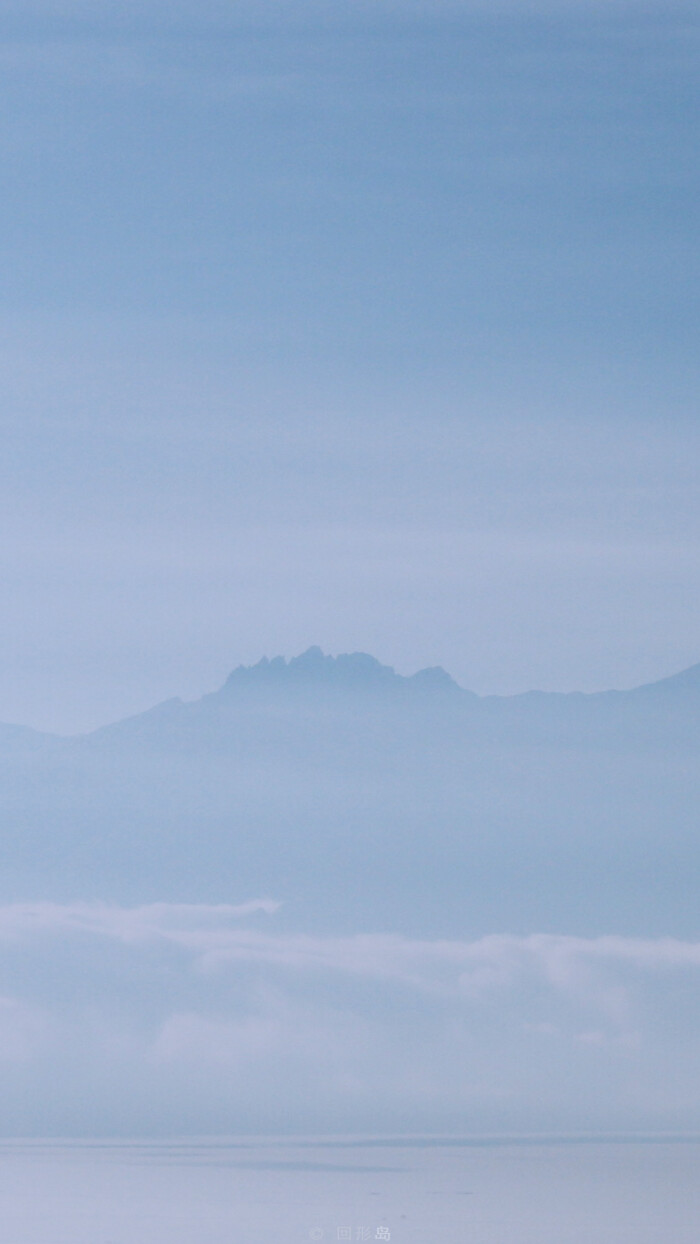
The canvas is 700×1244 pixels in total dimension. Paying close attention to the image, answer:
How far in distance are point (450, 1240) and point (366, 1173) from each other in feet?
2.24

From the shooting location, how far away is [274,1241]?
4824 mm

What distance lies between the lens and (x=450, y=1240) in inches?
188

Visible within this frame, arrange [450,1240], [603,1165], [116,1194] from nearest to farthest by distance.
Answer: [450,1240], [116,1194], [603,1165]

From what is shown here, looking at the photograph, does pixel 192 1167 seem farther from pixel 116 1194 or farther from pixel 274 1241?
pixel 274 1241

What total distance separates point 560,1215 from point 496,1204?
0.22m

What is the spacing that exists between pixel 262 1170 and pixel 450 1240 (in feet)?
3.05

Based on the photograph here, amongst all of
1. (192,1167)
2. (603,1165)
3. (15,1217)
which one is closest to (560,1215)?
(603,1165)

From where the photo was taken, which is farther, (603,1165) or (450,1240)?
(603,1165)

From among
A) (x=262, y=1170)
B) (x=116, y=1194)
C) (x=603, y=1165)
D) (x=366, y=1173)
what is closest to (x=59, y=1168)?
(x=116, y=1194)

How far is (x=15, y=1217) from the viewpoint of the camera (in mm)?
4926

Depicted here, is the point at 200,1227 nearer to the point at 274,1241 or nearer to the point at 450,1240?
the point at 274,1241

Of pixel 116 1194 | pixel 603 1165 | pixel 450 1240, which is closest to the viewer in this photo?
pixel 450 1240

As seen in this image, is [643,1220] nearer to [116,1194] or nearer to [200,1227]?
[200,1227]

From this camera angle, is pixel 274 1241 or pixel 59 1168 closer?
pixel 274 1241
